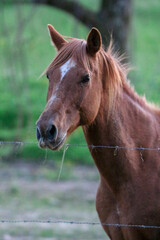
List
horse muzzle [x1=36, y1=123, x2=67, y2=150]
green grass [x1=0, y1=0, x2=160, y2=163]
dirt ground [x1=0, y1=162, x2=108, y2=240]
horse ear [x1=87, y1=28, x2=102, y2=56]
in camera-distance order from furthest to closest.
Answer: green grass [x1=0, y1=0, x2=160, y2=163] < dirt ground [x1=0, y1=162, x2=108, y2=240] < horse ear [x1=87, y1=28, x2=102, y2=56] < horse muzzle [x1=36, y1=123, x2=67, y2=150]

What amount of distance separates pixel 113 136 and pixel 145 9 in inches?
777

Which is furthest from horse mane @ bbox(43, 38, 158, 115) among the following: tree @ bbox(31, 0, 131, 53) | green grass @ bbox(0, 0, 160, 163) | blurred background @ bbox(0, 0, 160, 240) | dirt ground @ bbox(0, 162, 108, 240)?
tree @ bbox(31, 0, 131, 53)

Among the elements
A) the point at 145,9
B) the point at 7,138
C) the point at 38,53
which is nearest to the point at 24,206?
the point at 7,138

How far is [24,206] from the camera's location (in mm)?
7215

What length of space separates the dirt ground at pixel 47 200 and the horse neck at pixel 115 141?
2655 millimetres

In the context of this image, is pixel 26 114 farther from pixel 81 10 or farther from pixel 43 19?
pixel 43 19

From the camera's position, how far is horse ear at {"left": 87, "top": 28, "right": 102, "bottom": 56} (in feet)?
11.5

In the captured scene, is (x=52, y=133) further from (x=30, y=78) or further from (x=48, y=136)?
(x=30, y=78)

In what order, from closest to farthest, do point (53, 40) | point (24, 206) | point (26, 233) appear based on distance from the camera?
1. point (53, 40)
2. point (26, 233)
3. point (24, 206)

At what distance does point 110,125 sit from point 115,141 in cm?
13

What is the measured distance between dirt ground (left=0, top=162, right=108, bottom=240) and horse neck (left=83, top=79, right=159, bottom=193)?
2.65 m

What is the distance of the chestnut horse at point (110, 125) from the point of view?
133 inches

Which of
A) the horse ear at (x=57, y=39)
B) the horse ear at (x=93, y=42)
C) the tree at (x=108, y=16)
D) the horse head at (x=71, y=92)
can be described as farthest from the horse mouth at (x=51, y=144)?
the tree at (x=108, y=16)

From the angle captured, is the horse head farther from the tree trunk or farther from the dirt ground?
the tree trunk
